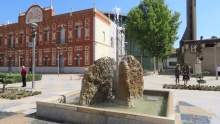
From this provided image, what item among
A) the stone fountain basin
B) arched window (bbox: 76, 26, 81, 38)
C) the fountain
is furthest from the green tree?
the stone fountain basin

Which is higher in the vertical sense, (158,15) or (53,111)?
(158,15)

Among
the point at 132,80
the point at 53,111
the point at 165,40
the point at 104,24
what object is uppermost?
the point at 104,24

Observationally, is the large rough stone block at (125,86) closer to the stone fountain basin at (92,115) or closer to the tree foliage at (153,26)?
the stone fountain basin at (92,115)

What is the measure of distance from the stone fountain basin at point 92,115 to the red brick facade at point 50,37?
90.5 ft

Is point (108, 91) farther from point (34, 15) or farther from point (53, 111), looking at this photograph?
point (34, 15)

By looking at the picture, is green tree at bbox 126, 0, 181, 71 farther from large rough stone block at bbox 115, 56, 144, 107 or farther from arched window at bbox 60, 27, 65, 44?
large rough stone block at bbox 115, 56, 144, 107

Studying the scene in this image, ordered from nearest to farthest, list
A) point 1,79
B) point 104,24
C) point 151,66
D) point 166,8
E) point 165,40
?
point 1,79 → point 165,40 → point 166,8 → point 104,24 → point 151,66

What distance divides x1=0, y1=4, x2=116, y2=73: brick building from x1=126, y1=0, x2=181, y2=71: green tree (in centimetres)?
645

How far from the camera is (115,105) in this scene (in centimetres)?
689

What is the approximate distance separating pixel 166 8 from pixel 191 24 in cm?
1256

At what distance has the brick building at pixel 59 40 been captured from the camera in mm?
34406

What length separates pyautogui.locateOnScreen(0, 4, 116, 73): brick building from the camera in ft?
113

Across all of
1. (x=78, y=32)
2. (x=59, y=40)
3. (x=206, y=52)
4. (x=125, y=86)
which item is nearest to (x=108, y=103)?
(x=125, y=86)

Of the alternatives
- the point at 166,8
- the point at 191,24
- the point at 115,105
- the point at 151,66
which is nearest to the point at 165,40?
the point at 166,8
